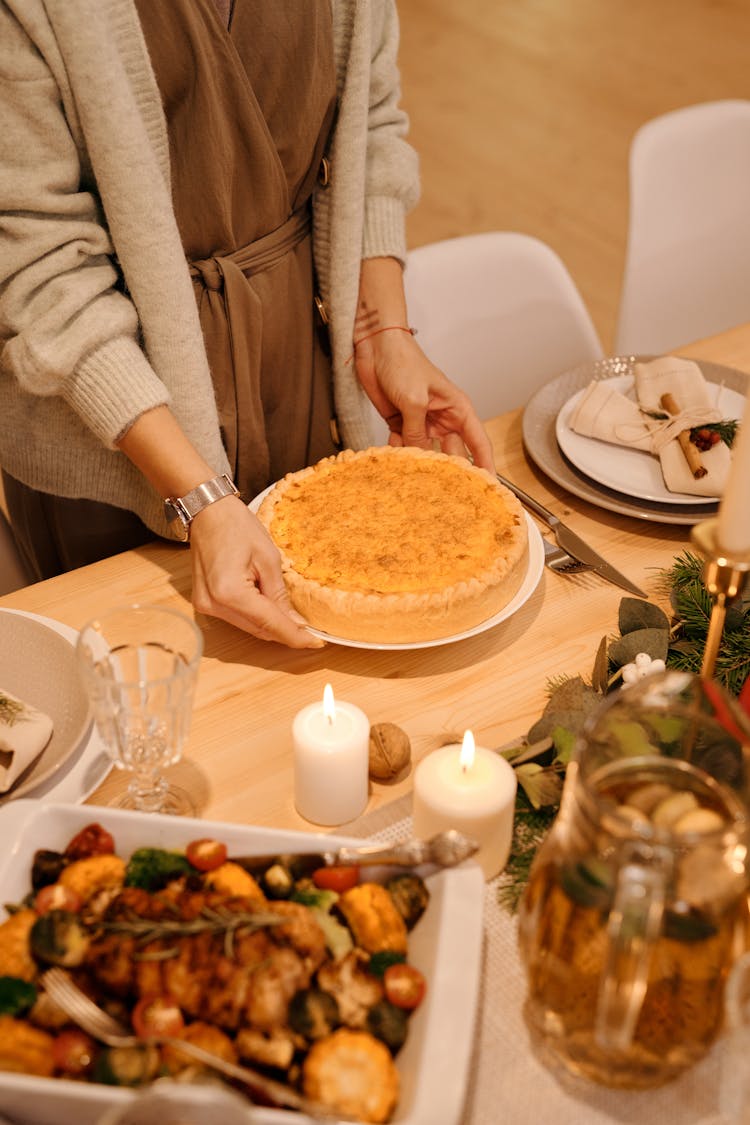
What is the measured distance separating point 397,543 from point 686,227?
137 cm

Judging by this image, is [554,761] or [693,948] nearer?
[693,948]

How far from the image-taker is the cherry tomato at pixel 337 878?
0.82m

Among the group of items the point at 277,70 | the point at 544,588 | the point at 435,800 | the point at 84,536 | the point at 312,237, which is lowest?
the point at 84,536

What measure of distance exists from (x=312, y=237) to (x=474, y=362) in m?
0.49

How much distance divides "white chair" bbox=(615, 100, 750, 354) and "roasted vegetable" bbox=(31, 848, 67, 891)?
1.79 meters

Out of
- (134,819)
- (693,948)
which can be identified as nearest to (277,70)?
(134,819)

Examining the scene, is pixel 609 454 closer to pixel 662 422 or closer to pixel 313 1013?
pixel 662 422

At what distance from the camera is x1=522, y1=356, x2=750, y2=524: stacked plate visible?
143 cm

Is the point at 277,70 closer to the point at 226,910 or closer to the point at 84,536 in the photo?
the point at 84,536

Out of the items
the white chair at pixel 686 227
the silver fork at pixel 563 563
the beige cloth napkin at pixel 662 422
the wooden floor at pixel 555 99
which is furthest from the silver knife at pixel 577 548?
the wooden floor at pixel 555 99

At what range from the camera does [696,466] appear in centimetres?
144

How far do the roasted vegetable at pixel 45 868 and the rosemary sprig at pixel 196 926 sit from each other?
8 centimetres

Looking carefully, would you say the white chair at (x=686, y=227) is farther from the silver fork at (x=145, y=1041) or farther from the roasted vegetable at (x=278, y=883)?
the silver fork at (x=145, y=1041)

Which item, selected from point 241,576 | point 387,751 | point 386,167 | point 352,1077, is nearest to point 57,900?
point 352,1077
